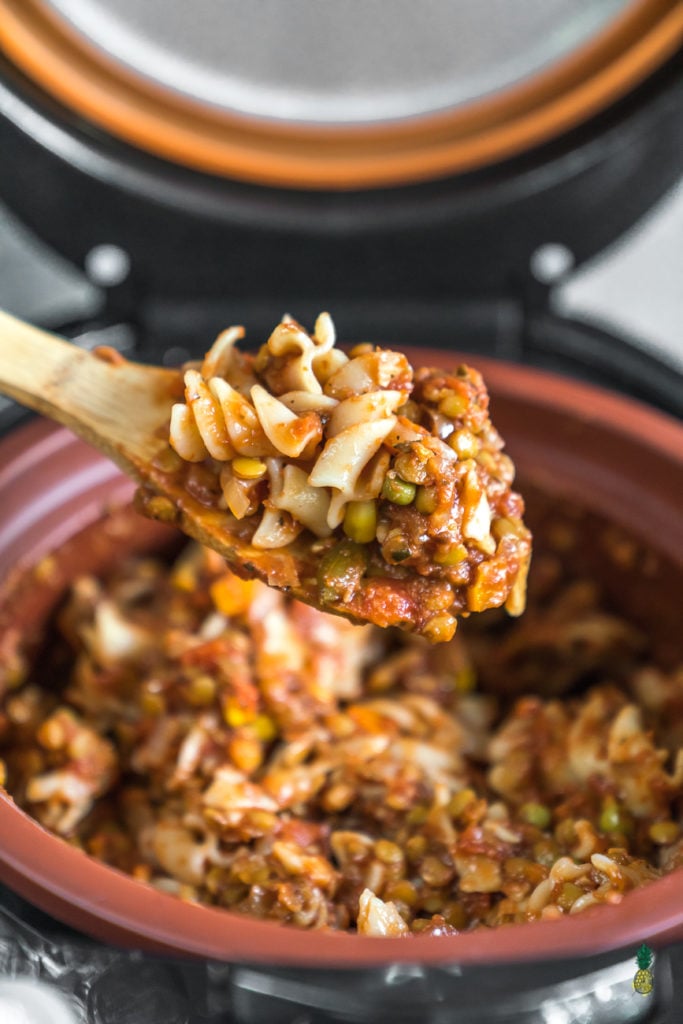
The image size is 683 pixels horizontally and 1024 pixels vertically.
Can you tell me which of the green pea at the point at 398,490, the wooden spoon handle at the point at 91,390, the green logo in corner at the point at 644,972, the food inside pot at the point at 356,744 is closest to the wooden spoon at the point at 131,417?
the wooden spoon handle at the point at 91,390

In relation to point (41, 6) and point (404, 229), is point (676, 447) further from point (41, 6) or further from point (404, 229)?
point (41, 6)

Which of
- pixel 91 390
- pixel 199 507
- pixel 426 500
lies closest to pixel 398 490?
pixel 426 500

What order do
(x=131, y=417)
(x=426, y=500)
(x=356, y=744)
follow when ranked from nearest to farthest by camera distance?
1. (x=426, y=500)
2. (x=131, y=417)
3. (x=356, y=744)

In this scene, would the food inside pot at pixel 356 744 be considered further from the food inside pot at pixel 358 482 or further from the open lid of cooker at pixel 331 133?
the open lid of cooker at pixel 331 133

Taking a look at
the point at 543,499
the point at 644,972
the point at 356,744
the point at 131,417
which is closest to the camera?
the point at 644,972

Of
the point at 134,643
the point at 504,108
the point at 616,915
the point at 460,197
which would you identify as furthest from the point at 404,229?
the point at 616,915

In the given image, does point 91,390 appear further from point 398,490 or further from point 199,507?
point 398,490

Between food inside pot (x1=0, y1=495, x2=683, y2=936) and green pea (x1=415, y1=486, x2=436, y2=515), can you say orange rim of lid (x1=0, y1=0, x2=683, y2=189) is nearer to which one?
food inside pot (x1=0, y1=495, x2=683, y2=936)
